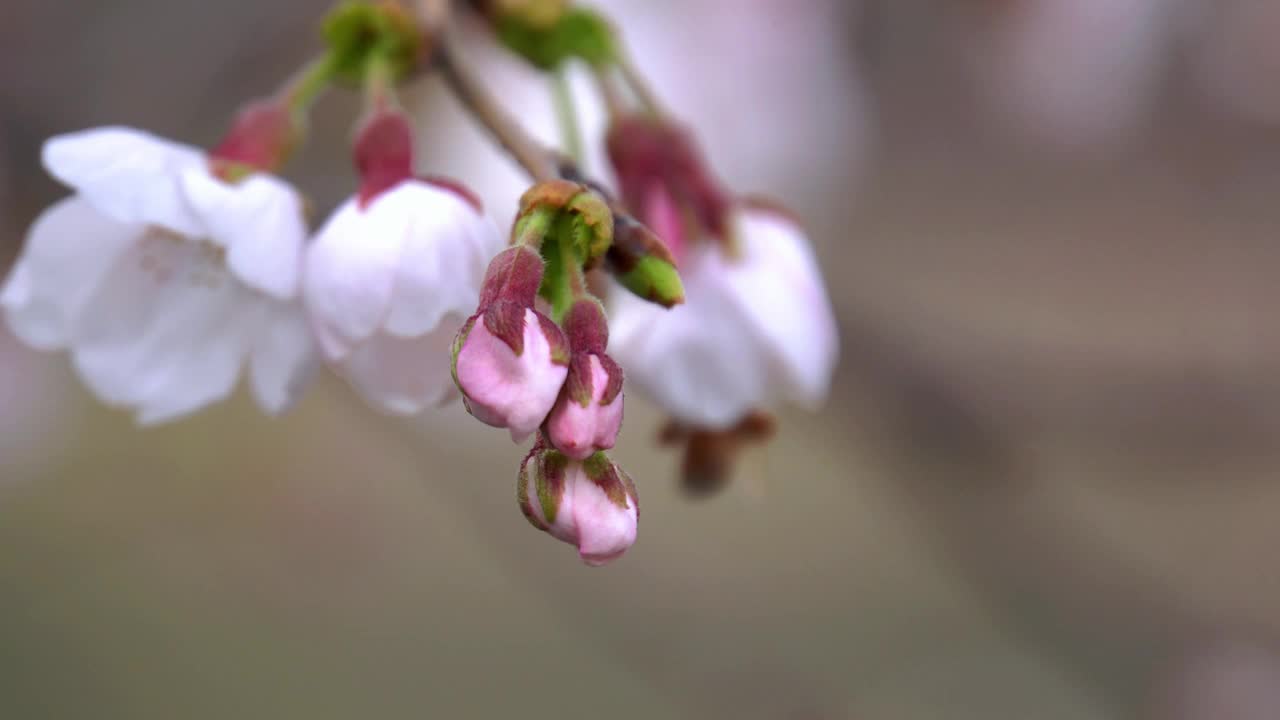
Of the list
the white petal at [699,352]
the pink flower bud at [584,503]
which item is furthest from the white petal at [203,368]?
the pink flower bud at [584,503]

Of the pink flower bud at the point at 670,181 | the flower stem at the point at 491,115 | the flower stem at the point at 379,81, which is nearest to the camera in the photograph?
the flower stem at the point at 491,115

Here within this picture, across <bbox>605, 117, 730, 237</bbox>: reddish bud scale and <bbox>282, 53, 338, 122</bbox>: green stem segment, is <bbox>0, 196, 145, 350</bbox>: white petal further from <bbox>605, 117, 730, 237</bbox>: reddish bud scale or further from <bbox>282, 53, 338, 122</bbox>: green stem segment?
<bbox>605, 117, 730, 237</bbox>: reddish bud scale

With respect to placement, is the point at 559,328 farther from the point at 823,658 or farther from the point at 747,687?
the point at 823,658

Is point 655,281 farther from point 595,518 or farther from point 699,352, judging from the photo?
point 699,352

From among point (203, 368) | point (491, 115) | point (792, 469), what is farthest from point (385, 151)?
point (792, 469)

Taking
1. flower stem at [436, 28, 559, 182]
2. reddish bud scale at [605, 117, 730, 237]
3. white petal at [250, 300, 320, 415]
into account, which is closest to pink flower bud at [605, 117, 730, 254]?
reddish bud scale at [605, 117, 730, 237]

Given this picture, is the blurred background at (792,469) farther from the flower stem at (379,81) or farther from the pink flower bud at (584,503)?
the pink flower bud at (584,503)

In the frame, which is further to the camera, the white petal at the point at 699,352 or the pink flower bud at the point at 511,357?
the white petal at the point at 699,352
